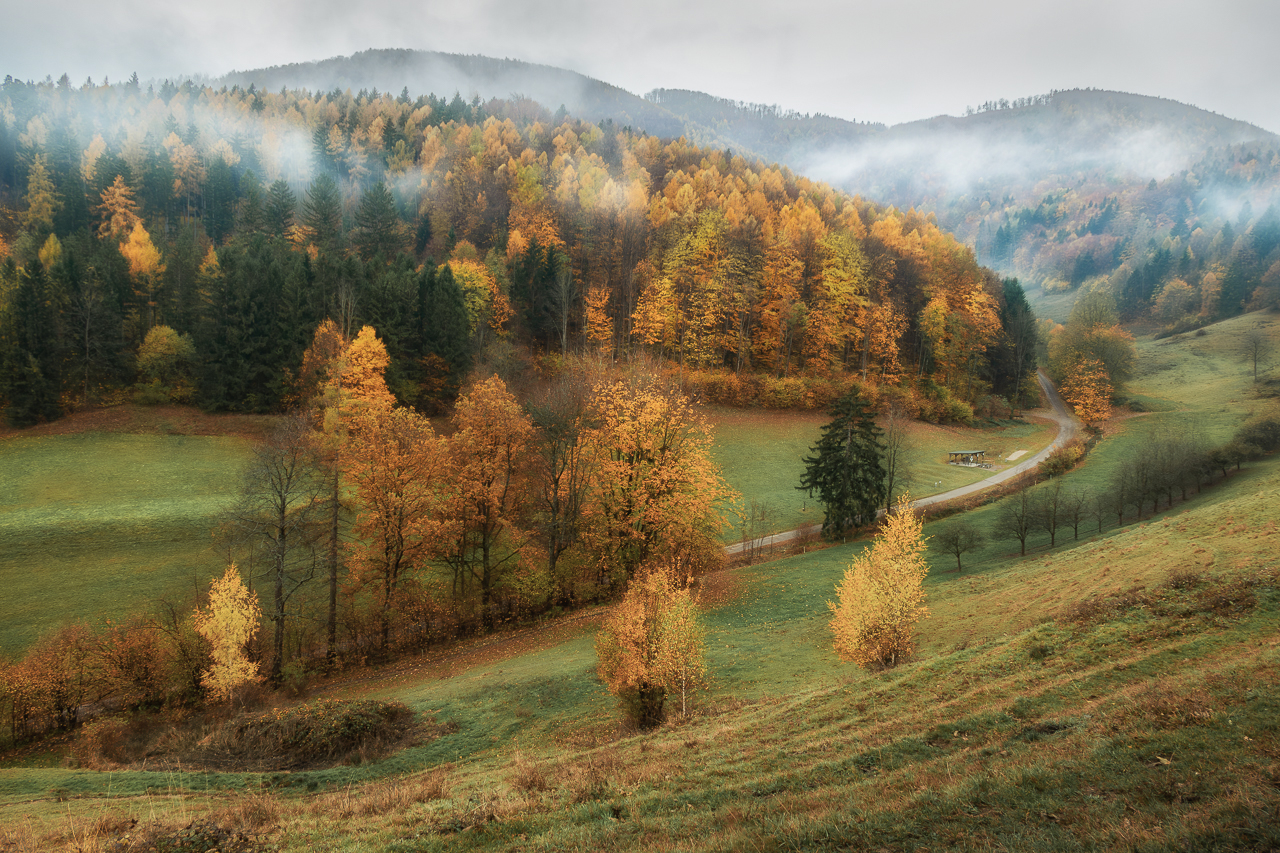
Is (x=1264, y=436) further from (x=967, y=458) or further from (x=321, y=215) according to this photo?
(x=321, y=215)

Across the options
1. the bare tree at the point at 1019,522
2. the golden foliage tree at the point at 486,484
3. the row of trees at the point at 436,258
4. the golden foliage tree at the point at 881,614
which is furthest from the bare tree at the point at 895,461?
the golden foliage tree at the point at 486,484

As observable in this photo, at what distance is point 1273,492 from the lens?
94.5 ft

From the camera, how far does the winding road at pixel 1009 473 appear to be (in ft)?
148

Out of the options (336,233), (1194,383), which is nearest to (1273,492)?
(1194,383)

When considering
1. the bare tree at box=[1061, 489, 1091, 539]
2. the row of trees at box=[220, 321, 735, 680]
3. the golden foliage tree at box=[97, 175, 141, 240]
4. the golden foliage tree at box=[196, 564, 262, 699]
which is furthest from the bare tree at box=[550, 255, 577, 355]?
the golden foliage tree at box=[97, 175, 141, 240]

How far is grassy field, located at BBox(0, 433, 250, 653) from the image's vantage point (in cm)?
3198

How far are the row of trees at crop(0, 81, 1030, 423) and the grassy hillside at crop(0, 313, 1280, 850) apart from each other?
1812 inches

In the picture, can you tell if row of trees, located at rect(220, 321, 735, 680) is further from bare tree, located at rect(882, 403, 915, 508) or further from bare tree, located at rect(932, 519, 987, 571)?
bare tree, located at rect(882, 403, 915, 508)

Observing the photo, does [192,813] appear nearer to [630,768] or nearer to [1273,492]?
[630,768]

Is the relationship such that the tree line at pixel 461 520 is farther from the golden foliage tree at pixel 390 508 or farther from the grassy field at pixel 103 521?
the grassy field at pixel 103 521

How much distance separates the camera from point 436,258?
8550cm

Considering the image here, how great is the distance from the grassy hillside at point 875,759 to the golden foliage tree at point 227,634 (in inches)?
281

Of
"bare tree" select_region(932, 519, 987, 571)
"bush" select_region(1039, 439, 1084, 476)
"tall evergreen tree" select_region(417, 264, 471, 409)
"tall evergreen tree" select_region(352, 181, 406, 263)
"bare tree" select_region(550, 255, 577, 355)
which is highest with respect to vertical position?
"tall evergreen tree" select_region(352, 181, 406, 263)

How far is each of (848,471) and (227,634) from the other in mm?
38596
